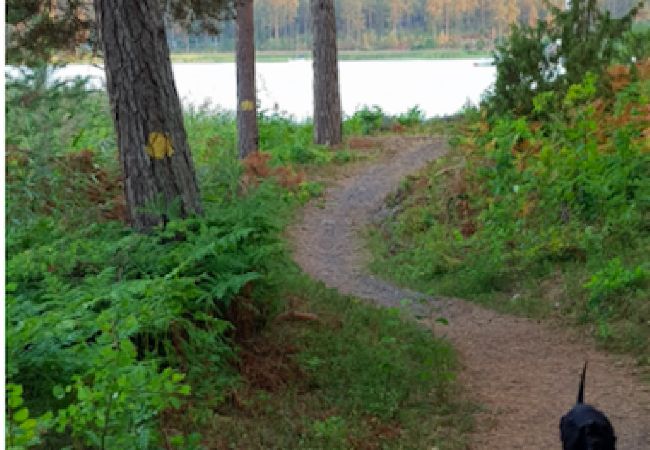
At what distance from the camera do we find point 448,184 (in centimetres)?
1484

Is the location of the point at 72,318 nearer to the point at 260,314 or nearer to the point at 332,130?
the point at 260,314

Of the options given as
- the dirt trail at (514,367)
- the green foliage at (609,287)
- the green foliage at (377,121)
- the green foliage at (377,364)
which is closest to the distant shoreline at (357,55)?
the green foliage at (377,121)

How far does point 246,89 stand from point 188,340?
41.7 ft

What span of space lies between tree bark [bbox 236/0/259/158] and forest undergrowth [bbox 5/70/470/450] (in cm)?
869

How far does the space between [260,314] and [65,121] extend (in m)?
5.59

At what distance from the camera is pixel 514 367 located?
791 centimetres

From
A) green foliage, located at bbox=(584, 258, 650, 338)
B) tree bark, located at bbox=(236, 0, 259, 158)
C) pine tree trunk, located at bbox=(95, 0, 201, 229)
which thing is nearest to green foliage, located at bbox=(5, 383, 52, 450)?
pine tree trunk, located at bbox=(95, 0, 201, 229)

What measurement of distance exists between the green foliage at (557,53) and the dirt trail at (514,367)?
11.0 ft

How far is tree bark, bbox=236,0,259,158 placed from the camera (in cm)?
1822

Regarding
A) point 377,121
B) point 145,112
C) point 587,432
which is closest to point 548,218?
point 145,112

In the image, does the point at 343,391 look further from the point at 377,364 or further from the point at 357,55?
the point at 357,55

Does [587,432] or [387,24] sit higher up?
[387,24]

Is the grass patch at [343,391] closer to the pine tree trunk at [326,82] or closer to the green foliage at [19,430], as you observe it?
the green foliage at [19,430]

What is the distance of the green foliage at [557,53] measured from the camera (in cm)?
1365
